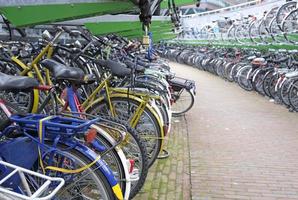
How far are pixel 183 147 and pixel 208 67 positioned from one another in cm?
1320

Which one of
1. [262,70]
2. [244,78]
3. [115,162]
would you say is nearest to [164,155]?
[115,162]

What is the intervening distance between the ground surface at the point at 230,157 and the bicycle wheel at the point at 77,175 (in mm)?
1478

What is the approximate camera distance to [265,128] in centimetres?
784

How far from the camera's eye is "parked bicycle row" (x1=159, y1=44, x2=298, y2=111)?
9641 mm

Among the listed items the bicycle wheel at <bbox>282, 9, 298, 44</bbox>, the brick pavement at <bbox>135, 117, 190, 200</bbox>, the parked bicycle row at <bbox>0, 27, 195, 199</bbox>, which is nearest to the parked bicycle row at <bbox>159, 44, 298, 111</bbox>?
the bicycle wheel at <bbox>282, 9, 298, 44</bbox>

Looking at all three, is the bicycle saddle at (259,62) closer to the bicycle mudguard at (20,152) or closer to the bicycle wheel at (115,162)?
the bicycle wheel at (115,162)

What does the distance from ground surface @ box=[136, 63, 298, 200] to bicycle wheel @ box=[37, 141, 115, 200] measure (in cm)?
148

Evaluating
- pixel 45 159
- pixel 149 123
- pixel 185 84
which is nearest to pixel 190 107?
pixel 185 84

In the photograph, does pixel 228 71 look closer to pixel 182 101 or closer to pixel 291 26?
pixel 291 26

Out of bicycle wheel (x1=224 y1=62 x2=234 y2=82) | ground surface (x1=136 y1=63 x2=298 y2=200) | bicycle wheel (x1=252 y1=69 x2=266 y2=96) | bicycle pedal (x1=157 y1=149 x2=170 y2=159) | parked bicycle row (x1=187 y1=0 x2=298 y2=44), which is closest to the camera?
ground surface (x1=136 y1=63 x2=298 y2=200)

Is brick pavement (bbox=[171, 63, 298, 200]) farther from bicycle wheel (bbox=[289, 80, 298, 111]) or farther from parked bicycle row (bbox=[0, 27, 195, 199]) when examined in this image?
parked bicycle row (bbox=[0, 27, 195, 199])

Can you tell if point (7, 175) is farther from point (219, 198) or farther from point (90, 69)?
point (90, 69)

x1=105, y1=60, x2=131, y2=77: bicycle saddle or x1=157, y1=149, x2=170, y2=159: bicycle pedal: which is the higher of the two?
x1=105, y1=60, x2=131, y2=77: bicycle saddle

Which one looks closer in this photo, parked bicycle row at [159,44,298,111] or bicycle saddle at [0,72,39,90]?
bicycle saddle at [0,72,39,90]
